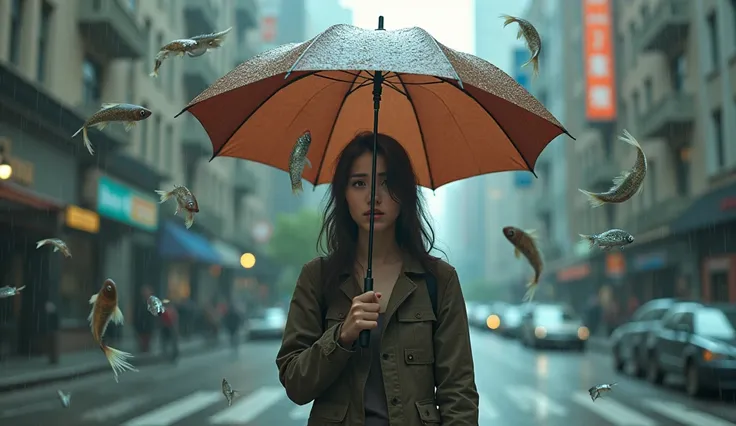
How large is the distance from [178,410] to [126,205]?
55.5 feet

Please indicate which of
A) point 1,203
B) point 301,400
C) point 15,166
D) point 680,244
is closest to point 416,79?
point 301,400

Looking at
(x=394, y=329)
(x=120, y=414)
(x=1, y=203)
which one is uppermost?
(x=1, y=203)

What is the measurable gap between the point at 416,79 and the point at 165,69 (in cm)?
3231

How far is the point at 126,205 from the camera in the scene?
2830 centimetres

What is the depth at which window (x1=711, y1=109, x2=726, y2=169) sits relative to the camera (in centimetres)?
2731

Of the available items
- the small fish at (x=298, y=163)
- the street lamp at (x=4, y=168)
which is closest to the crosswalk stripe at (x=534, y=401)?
the small fish at (x=298, y=163)

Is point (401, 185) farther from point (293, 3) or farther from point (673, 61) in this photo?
point (293, 3)

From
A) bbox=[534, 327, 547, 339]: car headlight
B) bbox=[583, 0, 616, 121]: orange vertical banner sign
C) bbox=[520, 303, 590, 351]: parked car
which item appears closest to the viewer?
bbox=[520, 303, 590, 351]: parked car

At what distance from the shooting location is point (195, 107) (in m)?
3.80

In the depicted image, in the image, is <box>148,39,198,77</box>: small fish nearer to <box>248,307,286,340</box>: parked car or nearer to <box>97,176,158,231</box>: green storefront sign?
<box>97,176,158,231</box>: green storefront sign

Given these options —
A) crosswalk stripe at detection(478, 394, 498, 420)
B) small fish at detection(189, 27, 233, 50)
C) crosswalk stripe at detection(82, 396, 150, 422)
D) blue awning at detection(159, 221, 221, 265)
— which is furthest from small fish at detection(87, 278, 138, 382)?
blue awning at detection(159, 221, 221, 265)

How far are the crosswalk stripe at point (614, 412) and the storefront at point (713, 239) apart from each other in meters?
11.3

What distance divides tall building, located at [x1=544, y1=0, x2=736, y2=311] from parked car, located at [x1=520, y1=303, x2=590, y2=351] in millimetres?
3784

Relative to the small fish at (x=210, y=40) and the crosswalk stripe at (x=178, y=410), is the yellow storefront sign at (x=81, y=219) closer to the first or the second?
the crosswalk stripe at (x=178, y=410)
